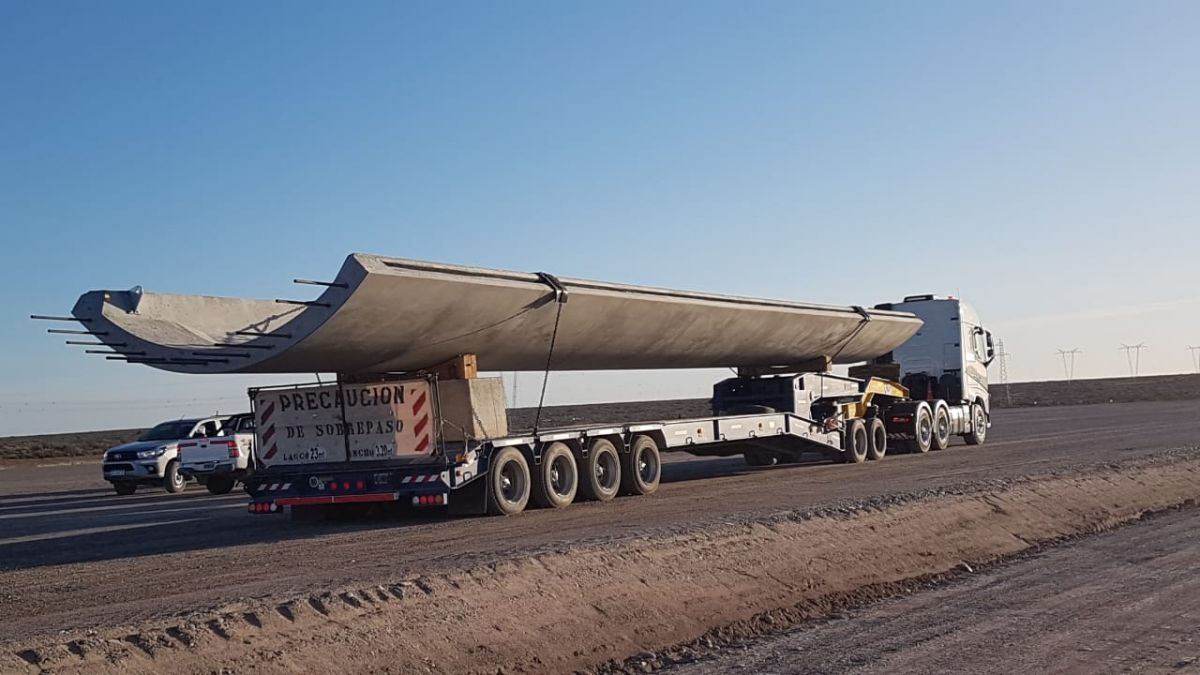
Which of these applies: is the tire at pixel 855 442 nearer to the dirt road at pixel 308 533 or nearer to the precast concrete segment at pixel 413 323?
the dirt road at pixel 308 533

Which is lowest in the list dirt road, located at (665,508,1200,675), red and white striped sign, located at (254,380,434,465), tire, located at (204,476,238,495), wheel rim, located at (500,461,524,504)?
dirt road, located at (665,508,1200,675)

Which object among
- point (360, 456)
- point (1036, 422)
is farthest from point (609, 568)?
point (1036, 422)

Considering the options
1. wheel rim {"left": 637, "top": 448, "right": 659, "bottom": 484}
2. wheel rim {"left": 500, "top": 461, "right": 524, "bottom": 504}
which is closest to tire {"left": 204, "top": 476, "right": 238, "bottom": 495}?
wheel rim {"left": 637, "top": 448, "right": 659, "bottom": 484}

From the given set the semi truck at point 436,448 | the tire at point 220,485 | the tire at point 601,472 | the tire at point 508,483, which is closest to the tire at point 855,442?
the semi truck at point 436,448

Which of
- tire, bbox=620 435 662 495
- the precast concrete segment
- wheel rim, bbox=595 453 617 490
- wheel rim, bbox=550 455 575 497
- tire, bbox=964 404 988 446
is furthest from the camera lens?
tire, bbox=964 404 988 446

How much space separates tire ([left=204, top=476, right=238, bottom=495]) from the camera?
29500 mm

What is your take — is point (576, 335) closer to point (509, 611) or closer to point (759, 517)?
point (759, 517)

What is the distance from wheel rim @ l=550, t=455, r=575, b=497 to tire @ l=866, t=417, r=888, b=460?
11.7m

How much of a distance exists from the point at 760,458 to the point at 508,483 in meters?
11.7

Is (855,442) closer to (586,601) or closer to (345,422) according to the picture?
(345,422)

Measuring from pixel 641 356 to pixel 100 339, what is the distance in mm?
10070

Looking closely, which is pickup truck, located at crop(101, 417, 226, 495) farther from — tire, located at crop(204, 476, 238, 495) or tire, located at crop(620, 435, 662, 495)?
tire, located at crop(620, 435, 662, 495)

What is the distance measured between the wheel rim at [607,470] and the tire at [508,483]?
1.84 meters

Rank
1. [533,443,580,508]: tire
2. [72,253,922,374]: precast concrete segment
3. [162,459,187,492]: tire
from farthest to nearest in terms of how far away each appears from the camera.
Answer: [162,459,187,492]: tire → [533,443,580,508]: tire → [72,253,922,374]: precast concrete segment
